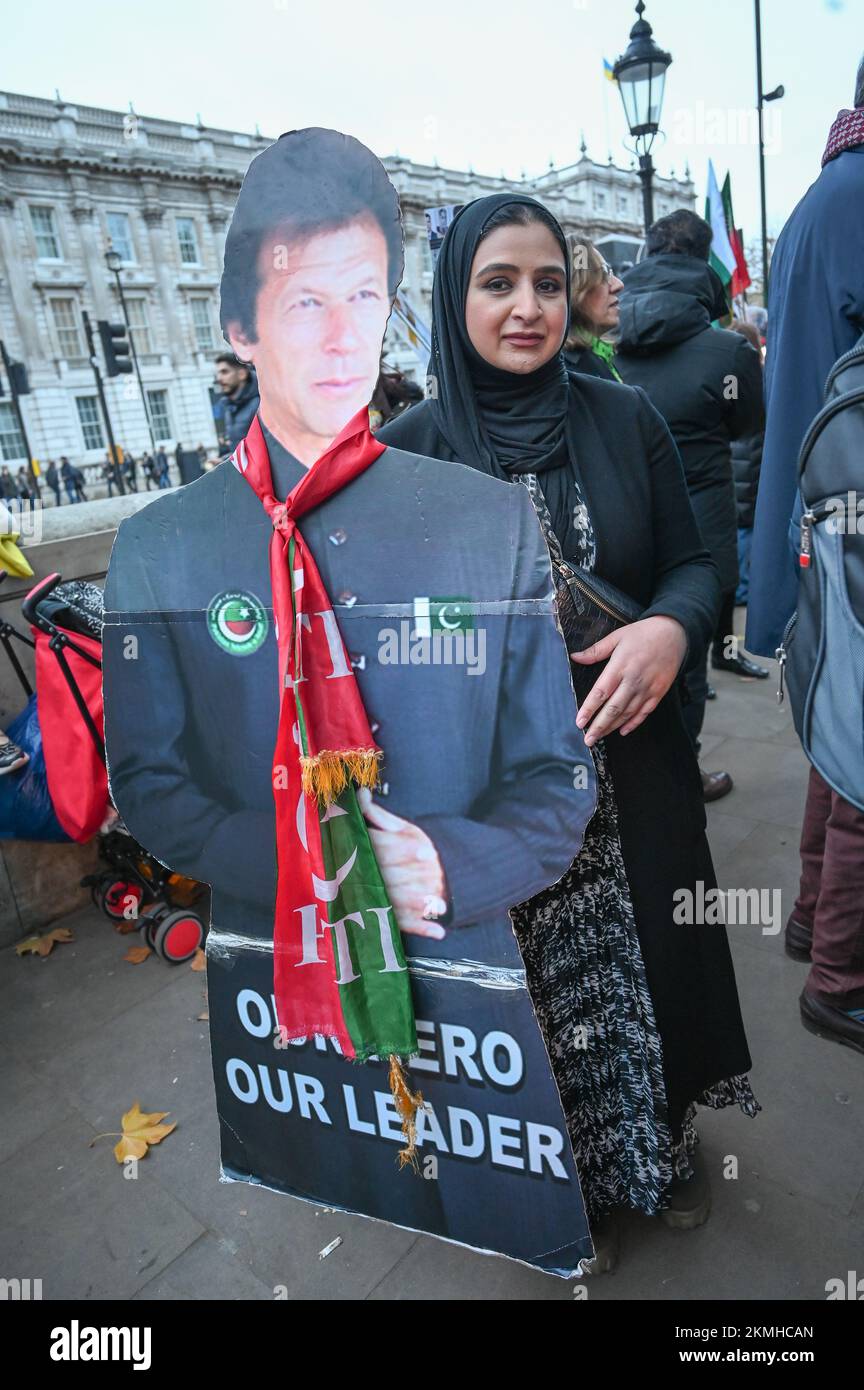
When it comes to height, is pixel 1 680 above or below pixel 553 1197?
above

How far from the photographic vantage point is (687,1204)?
192 centimetres

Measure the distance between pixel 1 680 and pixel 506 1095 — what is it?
281 centimetres

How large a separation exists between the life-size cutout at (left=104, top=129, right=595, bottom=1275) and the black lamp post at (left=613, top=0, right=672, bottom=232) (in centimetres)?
581

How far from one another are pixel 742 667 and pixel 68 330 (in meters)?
38.7

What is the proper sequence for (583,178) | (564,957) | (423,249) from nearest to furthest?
(564,957), (423,249), (583,178)

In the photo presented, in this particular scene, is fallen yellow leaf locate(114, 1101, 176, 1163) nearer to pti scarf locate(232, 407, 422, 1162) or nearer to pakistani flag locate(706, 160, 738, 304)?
pti scarf locate(232, 407, 422, 1162)

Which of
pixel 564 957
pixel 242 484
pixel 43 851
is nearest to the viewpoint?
pixel 242 484

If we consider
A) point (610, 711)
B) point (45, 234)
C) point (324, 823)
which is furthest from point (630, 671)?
point (45, 234)

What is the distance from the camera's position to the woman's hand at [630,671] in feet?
4.46

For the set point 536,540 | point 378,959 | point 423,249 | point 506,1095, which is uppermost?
point 423,249

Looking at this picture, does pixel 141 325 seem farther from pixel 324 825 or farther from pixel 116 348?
pixel 324 825

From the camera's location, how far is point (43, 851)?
3555mm

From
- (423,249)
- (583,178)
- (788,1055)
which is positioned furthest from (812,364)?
(583,178)

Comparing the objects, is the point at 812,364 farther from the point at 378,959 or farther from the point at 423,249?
the point at 423,249
